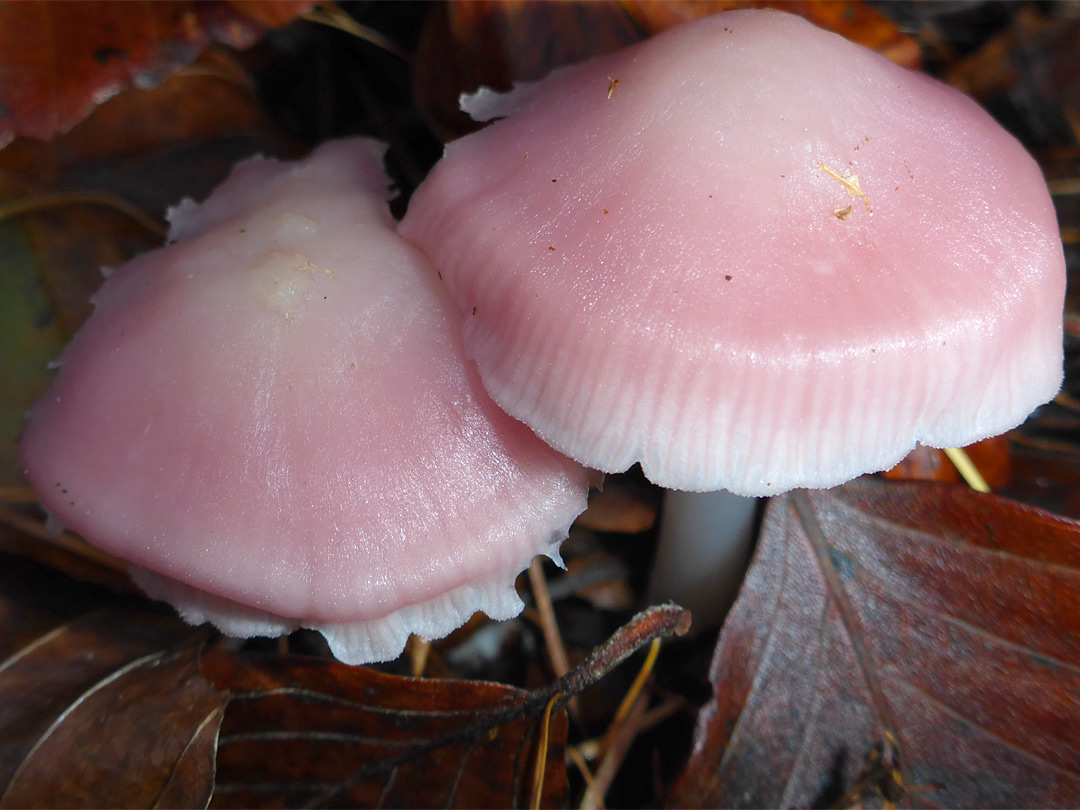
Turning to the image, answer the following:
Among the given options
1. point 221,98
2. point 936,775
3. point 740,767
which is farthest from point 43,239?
point 936,775

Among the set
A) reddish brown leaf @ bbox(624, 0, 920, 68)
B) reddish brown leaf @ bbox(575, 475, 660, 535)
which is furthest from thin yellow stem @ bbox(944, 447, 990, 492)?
reddish brown leaf @ bbox(624, 0, 920, 68)

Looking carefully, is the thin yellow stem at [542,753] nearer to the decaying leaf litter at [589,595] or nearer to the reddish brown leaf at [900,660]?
the decaying leaf litter at [589,595]

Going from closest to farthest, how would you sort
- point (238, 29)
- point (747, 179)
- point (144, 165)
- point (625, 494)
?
point (747, 179) → point (238, 29) → point (625, 494) → point (144, 165)

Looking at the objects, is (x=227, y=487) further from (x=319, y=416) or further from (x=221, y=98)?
(x=221, y=98)

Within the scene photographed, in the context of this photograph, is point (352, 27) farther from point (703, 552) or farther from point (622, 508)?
point (703, 552)

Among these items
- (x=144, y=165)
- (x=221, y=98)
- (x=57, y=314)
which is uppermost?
(x=221, y=98)

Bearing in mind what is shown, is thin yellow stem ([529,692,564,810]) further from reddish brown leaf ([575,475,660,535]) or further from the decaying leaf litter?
reddish brown leaf ([575,475,660,535])
